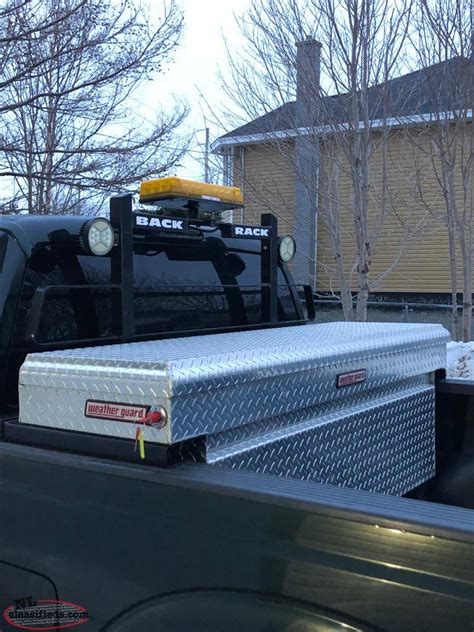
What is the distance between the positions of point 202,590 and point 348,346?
124 cm

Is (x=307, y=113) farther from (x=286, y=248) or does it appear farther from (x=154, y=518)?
(x=154, y=518)

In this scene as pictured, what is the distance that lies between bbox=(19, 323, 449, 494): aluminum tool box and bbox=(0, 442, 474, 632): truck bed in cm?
17

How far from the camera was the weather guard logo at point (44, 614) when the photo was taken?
1.98 metres

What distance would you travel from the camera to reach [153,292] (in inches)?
123

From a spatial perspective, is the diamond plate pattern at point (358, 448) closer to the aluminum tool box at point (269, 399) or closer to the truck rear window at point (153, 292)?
the aluminum tool box at point (269, 399)

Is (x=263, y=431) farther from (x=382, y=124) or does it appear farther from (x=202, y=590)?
(x=382, y=124)

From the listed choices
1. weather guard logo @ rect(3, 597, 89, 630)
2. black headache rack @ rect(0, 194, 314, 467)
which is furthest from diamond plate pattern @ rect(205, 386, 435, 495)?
weather guard logo @ rect(3, 597, 89, 630)

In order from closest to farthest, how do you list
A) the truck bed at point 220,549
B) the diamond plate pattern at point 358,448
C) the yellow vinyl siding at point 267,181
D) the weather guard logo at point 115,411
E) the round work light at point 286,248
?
the truck bed at point 220,549 → the weather guard logo at point 115,411 → the diamond plate pattern at point 358,448 → the round work light at point 286,248 → the yellow vinyl siding at point 267,181

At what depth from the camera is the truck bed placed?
57.1 inches

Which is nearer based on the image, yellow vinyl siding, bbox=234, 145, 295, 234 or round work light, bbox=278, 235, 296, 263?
round work light, bbox=278, 235, 296, 263

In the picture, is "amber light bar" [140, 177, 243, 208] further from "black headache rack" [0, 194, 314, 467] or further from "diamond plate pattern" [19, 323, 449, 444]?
"diamond plate pattern" [19, 323, 449, 444]

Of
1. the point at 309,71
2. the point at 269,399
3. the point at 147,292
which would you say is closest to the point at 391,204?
the point at 309,71

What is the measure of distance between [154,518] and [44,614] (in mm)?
568

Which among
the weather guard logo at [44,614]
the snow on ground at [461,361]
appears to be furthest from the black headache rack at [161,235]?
the snow on ground at [461,361]
